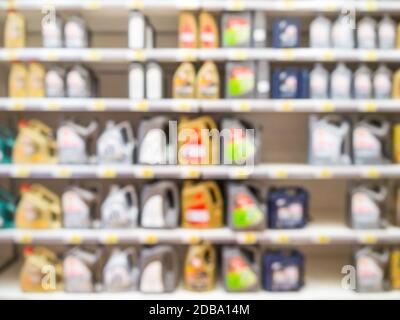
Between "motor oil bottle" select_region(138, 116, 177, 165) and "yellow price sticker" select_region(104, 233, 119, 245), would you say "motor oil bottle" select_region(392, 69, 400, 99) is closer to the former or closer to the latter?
"motor oil bottle" select_region(138, 116, 177, 165)

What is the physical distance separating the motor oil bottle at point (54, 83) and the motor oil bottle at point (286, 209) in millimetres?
1680

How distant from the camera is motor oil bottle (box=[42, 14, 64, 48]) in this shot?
3.24 meters

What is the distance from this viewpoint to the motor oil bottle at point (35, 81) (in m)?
3.26

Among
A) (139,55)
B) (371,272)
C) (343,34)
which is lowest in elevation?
(371,272)

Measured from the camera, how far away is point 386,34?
10.7ft

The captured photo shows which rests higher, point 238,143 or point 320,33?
point 320,33

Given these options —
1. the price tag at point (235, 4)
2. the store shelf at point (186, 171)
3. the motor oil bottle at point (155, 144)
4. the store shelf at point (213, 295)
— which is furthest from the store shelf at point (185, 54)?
the store shelf at point (213, 295)

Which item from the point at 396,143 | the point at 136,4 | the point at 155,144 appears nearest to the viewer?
the point at 136,4

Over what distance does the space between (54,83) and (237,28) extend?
52.9 inches

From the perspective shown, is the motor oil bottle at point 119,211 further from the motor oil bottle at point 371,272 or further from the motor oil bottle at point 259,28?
the motor oil bottle at point 371,272

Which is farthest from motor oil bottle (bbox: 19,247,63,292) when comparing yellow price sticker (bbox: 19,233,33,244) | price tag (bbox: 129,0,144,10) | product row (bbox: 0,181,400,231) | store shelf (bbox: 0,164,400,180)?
price tag (bbox: 129,0,144,10)

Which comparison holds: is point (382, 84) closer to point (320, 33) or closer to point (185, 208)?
point (320, 33)

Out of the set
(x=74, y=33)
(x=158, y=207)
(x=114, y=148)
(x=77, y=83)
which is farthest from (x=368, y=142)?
(x=74, y=33)
